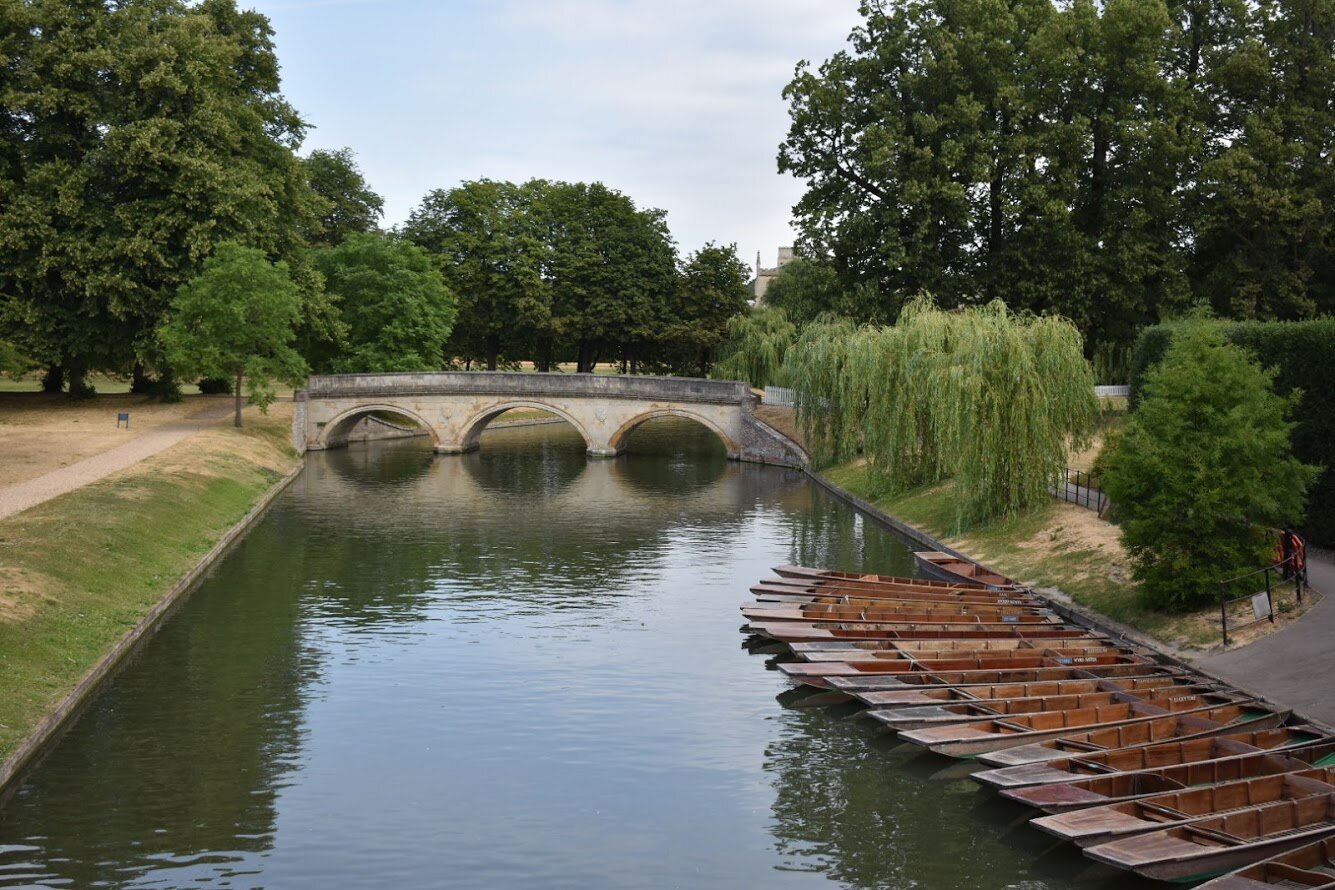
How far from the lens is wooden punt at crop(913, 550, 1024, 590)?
2745 centimetres

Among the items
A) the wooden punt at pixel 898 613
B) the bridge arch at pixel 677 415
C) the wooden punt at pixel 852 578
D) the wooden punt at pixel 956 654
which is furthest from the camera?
the bridge arch at pixel 677 415

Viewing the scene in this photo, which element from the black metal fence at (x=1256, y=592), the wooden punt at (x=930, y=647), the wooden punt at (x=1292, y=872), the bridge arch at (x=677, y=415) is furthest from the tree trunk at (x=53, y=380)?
the wooden punt at (x=1292, y=872)

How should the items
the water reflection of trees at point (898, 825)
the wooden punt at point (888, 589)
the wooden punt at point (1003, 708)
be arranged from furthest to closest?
the wooden punt at point (888, 589) < the wooden punt at point (1003, 708) < the water reflection of trees at point (898, 825)

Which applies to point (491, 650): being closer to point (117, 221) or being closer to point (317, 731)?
point (317, 731)

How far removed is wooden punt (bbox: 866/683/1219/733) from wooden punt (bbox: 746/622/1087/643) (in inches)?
157

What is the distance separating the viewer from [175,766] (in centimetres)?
1664

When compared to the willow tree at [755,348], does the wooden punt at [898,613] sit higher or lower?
lower

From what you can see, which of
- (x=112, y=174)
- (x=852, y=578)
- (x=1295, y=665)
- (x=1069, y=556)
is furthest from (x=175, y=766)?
(x=112, y=174)

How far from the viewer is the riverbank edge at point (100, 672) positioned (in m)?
16.0

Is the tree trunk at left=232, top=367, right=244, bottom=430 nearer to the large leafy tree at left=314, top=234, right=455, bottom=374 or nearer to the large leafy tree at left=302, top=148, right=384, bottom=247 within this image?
the large leafy tree at left=314, top=234, right=455, bottom=374

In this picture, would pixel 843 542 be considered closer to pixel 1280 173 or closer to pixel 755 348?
pixel 1280 173

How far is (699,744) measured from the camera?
1783 centimetres

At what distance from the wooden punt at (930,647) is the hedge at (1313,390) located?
6.73 meters

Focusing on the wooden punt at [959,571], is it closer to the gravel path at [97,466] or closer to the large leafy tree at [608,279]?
the gravel path at [97,466]
